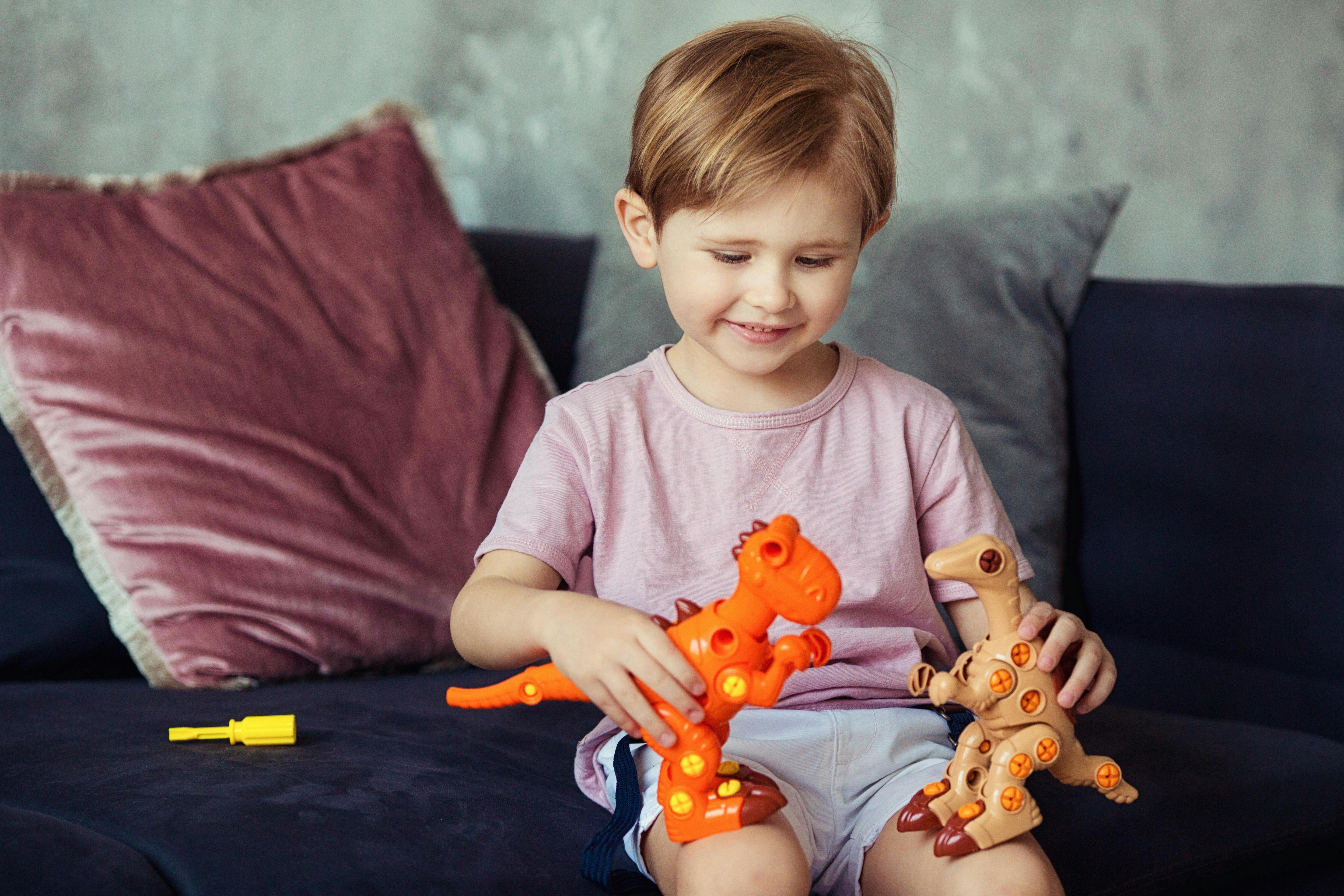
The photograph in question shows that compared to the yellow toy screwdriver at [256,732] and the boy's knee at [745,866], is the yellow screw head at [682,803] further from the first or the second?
the yellow toy screwdriver at [256,732]

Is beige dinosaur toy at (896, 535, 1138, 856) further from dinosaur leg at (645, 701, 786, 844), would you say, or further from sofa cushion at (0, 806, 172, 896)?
sofa cushion at (0, 806, 172, 896)

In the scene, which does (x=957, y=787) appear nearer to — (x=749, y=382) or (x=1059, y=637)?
(x=1059, y=637)

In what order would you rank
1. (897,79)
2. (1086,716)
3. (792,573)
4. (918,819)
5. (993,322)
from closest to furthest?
(792,573), (918,819), (1086,716), (993,322), (897,79)

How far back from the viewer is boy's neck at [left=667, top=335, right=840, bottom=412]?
104 cm

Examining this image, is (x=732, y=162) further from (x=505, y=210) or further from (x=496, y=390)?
(x=505, y=210)

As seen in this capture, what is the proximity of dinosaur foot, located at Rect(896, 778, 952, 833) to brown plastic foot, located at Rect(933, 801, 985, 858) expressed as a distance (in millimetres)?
10

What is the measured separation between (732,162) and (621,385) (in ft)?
0.78

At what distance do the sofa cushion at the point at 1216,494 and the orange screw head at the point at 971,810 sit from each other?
0.67m

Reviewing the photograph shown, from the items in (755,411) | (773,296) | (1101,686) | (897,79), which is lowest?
(1101,686)

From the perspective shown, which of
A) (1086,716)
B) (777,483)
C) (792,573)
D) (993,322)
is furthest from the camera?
(993,322)

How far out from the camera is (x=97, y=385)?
1248 mm

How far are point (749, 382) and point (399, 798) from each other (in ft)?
1.45

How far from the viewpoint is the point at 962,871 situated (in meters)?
0.79

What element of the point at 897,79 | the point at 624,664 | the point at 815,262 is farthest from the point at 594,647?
the point at 897,79
